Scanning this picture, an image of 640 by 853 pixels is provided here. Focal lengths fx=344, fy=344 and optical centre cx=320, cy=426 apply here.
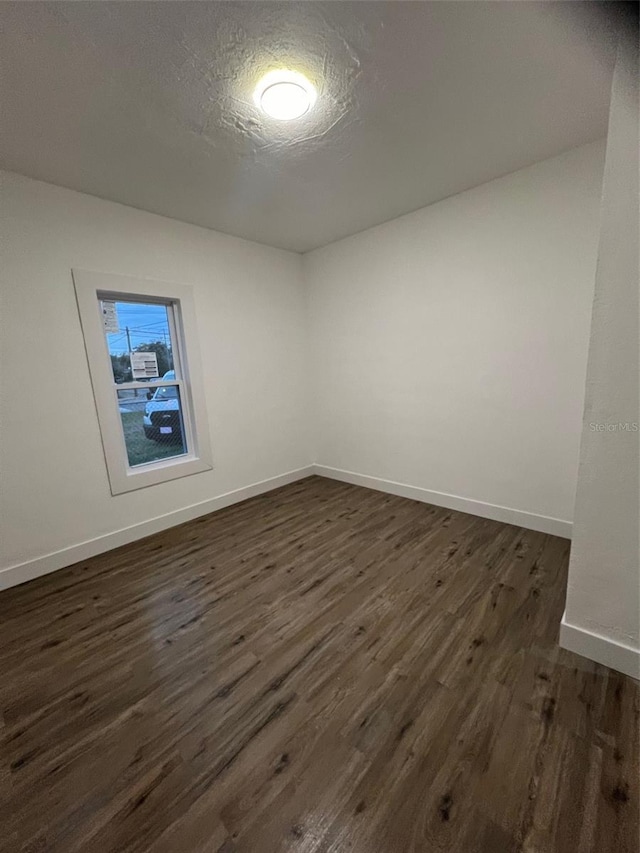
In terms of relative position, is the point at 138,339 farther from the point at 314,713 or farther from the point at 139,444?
the point at 314,713

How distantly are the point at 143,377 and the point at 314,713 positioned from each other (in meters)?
2.64

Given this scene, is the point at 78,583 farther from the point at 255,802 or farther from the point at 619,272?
the point at 619,272

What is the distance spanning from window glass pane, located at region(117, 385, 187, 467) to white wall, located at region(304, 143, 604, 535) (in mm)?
1745

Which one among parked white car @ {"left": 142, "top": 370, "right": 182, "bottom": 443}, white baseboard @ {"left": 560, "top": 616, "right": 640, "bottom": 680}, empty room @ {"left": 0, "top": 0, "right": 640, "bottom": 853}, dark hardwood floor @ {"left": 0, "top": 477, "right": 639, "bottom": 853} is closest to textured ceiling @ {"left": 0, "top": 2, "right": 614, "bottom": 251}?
empty room @ {"left": 0, "top": 0, "right": 640, "bottom": 853}

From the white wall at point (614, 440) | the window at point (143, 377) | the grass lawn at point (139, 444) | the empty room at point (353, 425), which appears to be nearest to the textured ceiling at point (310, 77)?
the empty room at point (353, 425)

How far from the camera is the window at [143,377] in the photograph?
8.45 ft

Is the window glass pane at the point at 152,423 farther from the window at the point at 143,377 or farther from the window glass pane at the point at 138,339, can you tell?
the window glass pane at the point at 138,339

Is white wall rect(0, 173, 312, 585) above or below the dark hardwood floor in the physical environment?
above

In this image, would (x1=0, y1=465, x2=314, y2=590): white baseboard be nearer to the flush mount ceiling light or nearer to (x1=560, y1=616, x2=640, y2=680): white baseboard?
(x1=560, y1=616, x2=640, y2=680): white baseboard

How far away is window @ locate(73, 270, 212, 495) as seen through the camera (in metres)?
2.58

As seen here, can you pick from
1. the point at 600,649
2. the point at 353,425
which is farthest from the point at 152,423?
the point at 600,649

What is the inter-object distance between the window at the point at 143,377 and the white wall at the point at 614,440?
9.31 feet

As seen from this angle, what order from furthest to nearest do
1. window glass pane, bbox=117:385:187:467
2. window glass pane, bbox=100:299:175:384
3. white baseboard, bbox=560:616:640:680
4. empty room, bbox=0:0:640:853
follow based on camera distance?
window glass pane, bbox=117:385:187:467 → window glass pane, bbox=100:299:175:384 → white baseboard, bbox=560:616:640:680 → empty room, bbox=0:0:640:853

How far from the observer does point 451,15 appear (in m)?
1.28
